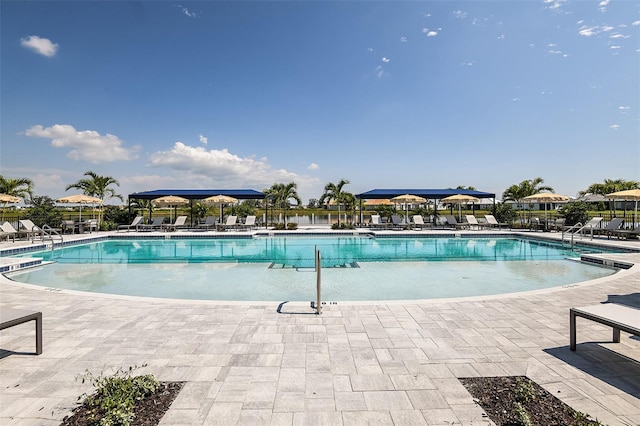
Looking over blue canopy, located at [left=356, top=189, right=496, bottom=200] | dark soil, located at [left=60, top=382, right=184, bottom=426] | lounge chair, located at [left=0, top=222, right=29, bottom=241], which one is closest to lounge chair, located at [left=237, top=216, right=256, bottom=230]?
blue canopy, located at [left=356, top=189, right=496, bottom=200]

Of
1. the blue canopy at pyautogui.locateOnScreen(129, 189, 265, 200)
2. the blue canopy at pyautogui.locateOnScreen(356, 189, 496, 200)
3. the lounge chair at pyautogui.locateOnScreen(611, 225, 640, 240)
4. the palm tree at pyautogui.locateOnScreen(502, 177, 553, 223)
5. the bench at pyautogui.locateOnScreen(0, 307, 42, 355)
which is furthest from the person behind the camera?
the palm tree at pyautogui.locateOnScreen(502, 177, 553, 223)

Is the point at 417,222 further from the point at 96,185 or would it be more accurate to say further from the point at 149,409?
the point at 96,185

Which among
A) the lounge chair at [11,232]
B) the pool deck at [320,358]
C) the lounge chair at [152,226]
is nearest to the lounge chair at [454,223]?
the pool deck at [320,358]

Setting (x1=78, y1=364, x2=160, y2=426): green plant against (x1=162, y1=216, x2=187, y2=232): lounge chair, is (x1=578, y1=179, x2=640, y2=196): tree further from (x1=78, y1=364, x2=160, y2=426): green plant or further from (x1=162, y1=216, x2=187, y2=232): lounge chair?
(x1=78, y1=364, x2=160, y2=426): green plant

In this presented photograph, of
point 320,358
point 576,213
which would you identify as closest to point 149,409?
point 320,358

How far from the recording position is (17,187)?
17.8 metres

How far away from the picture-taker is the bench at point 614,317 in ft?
8.01

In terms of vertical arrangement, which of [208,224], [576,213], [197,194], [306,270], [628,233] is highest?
[197,194]

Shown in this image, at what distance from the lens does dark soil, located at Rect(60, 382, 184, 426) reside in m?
1.96

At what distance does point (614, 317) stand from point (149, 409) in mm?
3811

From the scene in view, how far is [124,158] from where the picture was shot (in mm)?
17812

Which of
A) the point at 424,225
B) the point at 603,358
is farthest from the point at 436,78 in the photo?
the point at 603,358

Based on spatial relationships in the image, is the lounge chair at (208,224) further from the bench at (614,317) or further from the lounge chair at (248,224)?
the bench at (614,317)

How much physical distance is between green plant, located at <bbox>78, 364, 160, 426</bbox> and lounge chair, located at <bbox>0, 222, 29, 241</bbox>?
1455 cm
